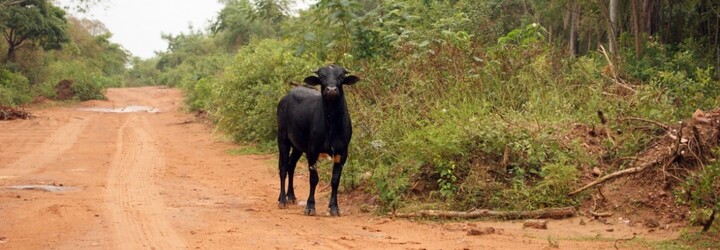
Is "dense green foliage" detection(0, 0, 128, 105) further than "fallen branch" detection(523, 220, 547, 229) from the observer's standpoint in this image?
Yes

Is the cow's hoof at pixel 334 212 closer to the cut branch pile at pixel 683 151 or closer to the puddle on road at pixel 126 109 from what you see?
the cut branch pile at pixel 683 151

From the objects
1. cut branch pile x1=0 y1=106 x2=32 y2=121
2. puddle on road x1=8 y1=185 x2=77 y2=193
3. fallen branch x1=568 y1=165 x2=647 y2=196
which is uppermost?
fallen branch x1=568 y1=165 x2=647 y2=196

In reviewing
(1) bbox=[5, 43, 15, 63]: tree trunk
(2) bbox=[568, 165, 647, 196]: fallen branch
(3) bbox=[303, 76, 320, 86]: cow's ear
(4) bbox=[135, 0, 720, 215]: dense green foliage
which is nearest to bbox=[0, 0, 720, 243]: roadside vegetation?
(4) bbox=[135, 0, 720, 215]: dense green foliage

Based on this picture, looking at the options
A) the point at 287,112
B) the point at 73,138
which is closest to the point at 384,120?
the point at 287,112

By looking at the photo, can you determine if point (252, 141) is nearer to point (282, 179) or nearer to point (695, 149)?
point (282, 179)

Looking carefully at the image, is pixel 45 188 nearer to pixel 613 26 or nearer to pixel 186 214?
pixel 186 214

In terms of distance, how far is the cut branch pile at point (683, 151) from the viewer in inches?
325

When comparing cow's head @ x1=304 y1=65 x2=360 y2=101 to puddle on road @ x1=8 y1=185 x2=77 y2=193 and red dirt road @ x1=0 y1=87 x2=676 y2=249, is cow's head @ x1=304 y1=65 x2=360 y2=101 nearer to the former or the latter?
red dirt road @ x1=0 y1=87 x2=676 y2=249

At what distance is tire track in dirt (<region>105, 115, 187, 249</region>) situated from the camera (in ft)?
24.0

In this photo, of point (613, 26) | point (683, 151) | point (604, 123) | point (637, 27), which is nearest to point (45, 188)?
point (604, 123)

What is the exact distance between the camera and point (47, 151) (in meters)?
16.8

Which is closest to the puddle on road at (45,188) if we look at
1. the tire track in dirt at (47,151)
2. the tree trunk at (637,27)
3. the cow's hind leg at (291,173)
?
the tire track in dirt at (47,151)

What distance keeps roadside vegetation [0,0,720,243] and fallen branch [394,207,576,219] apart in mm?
208

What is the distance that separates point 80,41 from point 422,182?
141 feet
